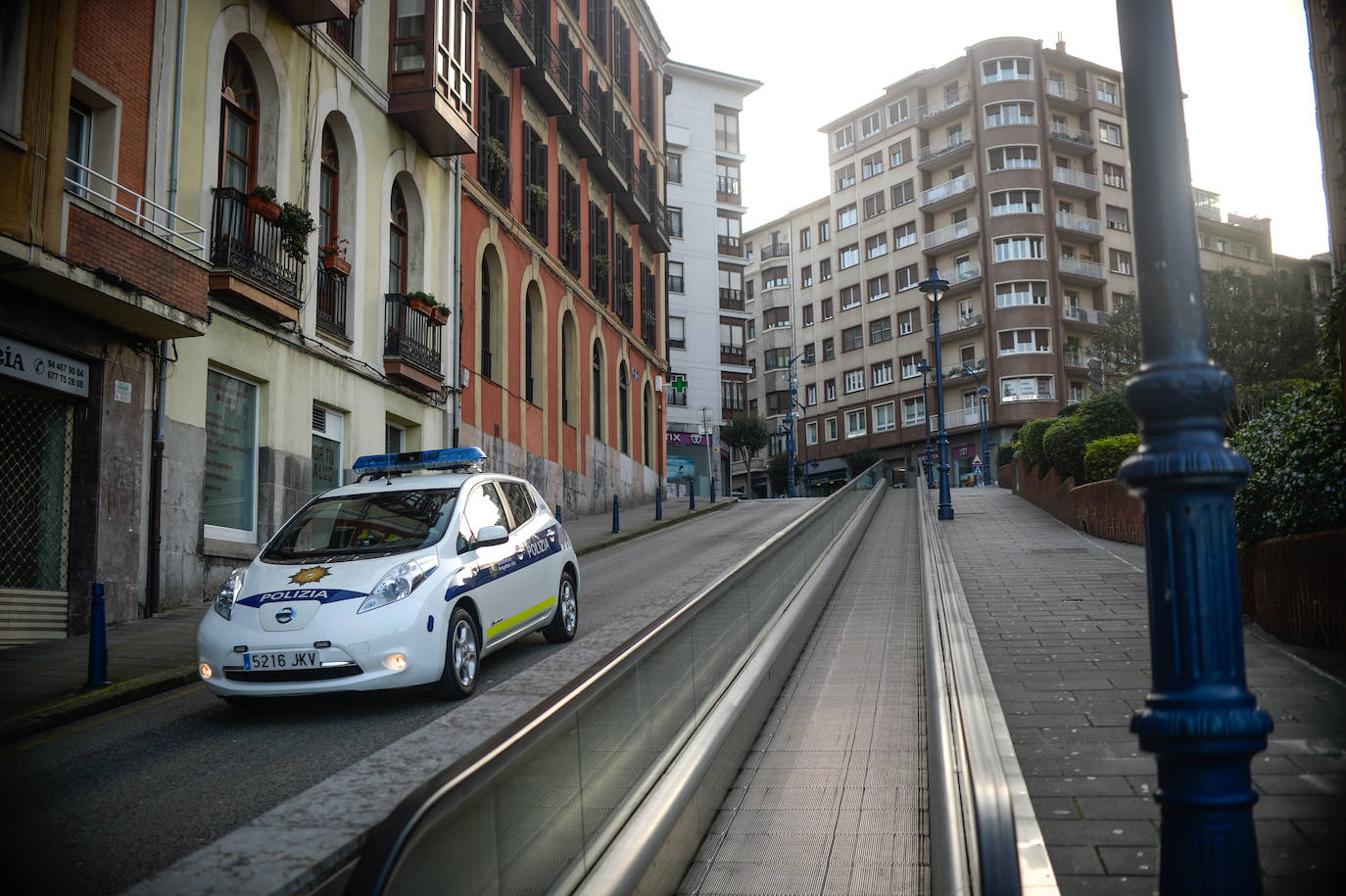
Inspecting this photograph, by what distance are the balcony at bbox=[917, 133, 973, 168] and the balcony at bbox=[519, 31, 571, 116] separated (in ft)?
128

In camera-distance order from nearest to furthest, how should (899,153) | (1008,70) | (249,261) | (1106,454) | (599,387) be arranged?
1. (249,261)
2. (1106,454)
3. (599,387)
4. (1008,70)
5. (899,153)

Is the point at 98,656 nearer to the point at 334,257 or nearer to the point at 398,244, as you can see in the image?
the point at 334,257

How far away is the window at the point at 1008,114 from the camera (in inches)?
2525

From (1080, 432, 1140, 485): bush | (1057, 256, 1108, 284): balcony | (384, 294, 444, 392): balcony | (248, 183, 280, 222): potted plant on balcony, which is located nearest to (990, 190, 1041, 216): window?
(1057, 256, 1108, 284): balcony

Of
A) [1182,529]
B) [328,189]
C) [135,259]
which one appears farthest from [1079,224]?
[1182,529]

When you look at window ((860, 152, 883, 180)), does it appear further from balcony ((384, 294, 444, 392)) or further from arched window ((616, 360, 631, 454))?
balcony ((384, 294, 444, 392))

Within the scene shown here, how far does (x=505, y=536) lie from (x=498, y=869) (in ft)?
19.5

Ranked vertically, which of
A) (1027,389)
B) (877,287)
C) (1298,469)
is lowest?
(1298,469)

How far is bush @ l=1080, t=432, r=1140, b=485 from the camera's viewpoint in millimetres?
21719

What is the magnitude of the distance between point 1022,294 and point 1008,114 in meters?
10.9

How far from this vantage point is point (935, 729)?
20.3 feet

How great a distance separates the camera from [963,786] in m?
5.12

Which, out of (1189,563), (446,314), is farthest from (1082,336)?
(1189,563)

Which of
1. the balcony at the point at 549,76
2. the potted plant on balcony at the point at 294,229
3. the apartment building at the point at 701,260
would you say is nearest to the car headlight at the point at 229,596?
the potted plant on balcony at the point at 294,229
